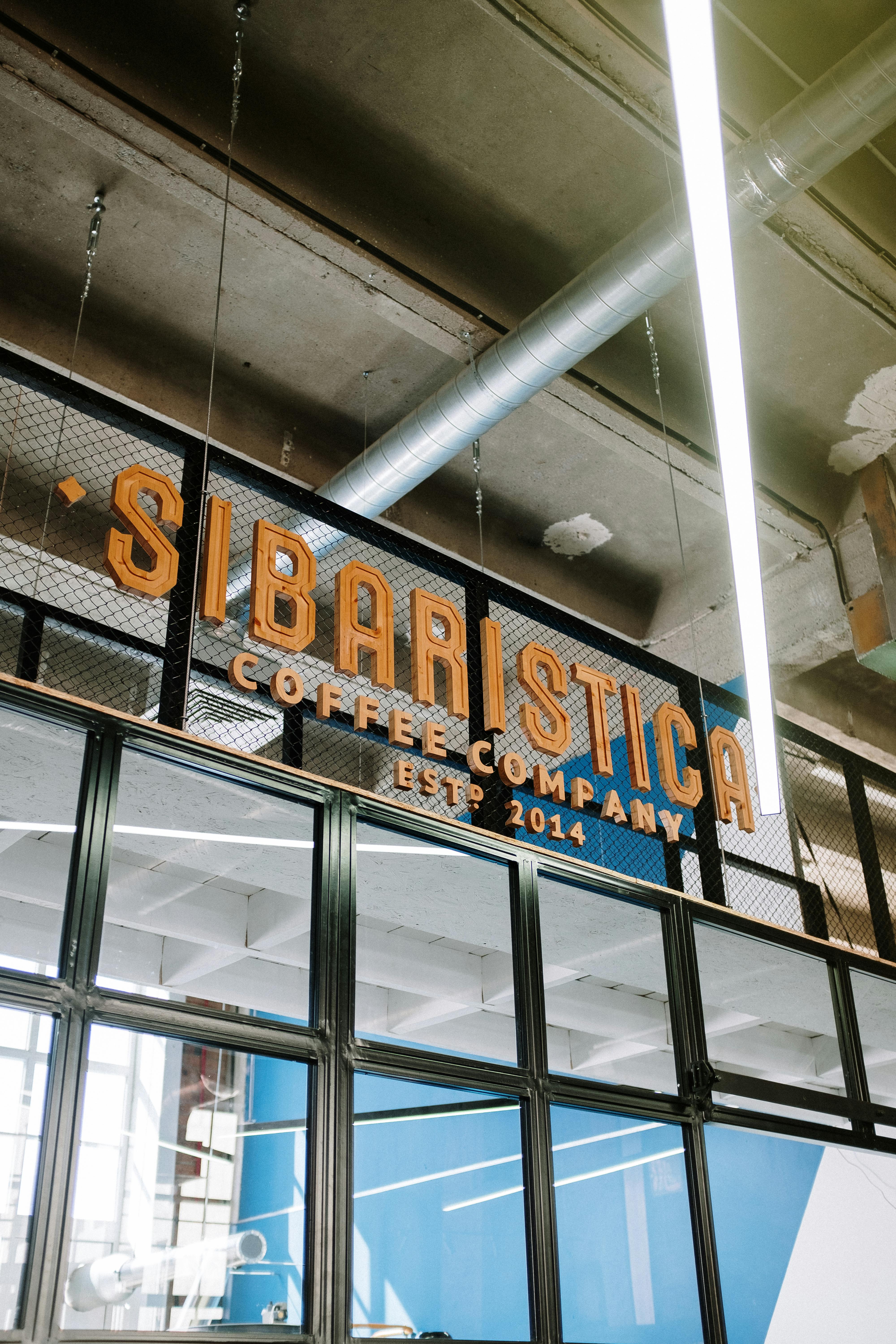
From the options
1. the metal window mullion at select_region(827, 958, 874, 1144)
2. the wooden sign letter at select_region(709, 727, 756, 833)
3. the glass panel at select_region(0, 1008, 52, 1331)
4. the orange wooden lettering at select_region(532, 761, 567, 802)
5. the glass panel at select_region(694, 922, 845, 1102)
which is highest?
the wooden sign letter at select_region(709, 727, 756, 833)

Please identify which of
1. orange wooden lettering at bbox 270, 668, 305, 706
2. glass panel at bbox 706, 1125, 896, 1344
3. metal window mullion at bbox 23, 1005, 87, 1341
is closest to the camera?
metal window mullion at bbox 23, 1005, 87, 1341

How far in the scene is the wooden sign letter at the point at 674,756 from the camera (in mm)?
5465

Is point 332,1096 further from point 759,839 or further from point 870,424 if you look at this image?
point 870,424

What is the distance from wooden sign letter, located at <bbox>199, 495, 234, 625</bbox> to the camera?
4.16m

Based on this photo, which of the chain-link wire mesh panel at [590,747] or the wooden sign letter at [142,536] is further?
the chain-link wire mesh panel at [590,747]

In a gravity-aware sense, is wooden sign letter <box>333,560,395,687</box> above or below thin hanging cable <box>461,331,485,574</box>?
below

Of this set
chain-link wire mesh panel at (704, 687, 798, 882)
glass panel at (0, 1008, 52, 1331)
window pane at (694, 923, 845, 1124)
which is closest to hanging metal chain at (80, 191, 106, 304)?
glass panel at (0, 1008, 52, 1331)

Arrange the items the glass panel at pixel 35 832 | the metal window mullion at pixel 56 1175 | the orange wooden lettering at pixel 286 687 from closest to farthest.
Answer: the metal window mullion at pixel 56 1175, the glass panel at pixel 35 832, the orange wooden lettering at pixel 286 687

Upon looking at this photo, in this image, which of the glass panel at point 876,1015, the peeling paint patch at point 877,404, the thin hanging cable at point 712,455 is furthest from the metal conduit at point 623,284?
the glass panel at point 876,1015

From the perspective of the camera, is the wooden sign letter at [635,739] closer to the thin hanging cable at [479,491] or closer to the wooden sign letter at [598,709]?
the wooden sign letter at [598,709]

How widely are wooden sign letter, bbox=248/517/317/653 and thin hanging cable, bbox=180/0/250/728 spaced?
211mm

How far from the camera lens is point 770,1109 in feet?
29.6

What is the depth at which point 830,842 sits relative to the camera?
25.0 feet

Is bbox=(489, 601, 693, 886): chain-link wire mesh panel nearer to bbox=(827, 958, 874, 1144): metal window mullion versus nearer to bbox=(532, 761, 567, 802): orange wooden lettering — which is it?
bbox=(532, 761, 567, 802): orange wooden lettering
